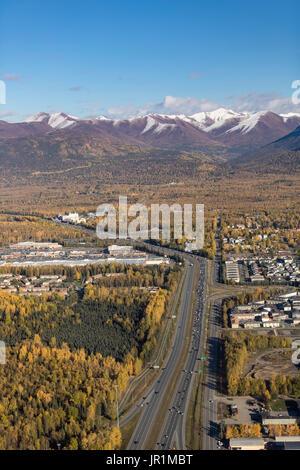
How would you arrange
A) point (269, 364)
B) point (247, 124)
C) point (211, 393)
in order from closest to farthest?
point (211, 393) < point (269, 364) < point (247, 124)

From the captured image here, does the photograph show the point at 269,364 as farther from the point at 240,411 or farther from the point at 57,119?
the point at 57,119

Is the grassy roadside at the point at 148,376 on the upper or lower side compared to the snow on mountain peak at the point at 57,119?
lower

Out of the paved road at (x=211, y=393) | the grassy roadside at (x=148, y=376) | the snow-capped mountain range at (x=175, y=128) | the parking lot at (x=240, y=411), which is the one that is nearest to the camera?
the paved road at (x=211, y=393)

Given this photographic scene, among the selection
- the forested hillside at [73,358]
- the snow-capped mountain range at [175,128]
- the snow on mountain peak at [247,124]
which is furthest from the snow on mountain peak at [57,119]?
the forested hillside at [73,358]

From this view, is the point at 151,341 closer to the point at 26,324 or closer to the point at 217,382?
the point at 217,382

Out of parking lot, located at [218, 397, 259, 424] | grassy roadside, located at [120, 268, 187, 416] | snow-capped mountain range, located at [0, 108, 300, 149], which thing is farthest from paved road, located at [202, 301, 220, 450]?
snow-capped mountain range, located at [0, 108, 300, 149]

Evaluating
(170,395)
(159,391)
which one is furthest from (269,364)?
(159,391)

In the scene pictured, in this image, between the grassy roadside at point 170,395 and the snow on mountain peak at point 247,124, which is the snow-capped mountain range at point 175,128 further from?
the grassy roadside at point 170,395
